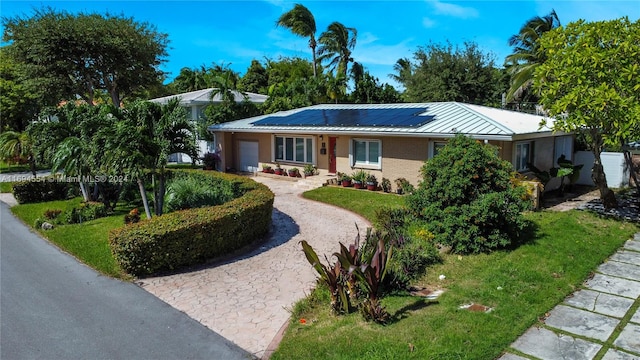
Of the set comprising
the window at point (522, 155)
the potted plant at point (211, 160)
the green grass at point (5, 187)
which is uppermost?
the window at point (522, 155)

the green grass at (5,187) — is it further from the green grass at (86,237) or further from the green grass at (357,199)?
the green grass at (357,199)

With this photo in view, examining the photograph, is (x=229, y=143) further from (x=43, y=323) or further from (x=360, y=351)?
(x=360, y=351)

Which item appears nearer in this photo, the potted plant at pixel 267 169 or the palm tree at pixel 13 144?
the palm tree at pixel 13 144

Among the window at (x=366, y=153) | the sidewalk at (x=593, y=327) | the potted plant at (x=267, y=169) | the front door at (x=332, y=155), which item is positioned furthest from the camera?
the potted plant at (x=267, y=169)

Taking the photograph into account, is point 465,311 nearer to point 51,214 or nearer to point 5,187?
point 51,214

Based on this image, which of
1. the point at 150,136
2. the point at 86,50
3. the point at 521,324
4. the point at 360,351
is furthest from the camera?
the point at 86,50

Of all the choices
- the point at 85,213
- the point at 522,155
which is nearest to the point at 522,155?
the point at 522,155

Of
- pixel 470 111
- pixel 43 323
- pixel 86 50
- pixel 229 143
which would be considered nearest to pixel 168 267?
pixel 43 323

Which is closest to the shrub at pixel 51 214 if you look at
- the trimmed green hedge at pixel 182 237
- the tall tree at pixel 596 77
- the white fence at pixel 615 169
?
the trimmed green hedge at pixel 182 237
